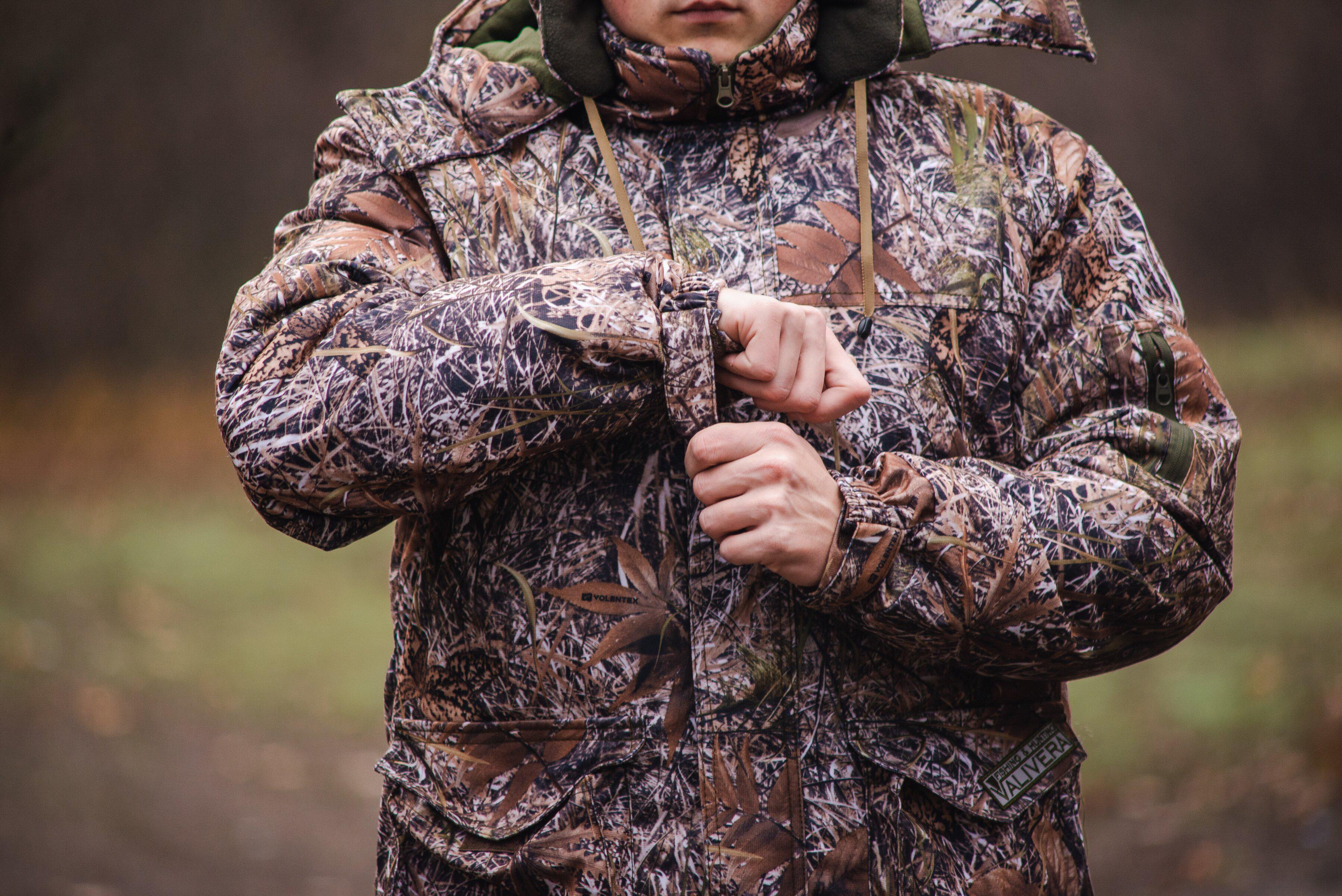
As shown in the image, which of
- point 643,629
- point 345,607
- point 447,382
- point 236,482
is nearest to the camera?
point 447,382

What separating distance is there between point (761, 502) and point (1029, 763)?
0.36 m

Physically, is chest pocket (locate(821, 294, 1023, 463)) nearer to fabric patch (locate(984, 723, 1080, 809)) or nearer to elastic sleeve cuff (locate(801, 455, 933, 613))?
elastic sleeve cuff (locate(801, 455, 933, 613))

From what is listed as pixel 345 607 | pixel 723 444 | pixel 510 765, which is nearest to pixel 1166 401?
pixel 723 444

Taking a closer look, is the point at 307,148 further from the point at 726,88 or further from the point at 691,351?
the point at 691,351

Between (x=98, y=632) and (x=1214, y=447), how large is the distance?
3.54 metres

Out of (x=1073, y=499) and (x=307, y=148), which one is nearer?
(x=1073, y=499)

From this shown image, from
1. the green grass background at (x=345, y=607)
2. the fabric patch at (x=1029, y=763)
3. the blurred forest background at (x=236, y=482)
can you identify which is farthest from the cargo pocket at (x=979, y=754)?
the green grass background at (x=345, y=607)

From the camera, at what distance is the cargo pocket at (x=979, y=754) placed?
3.14 ft

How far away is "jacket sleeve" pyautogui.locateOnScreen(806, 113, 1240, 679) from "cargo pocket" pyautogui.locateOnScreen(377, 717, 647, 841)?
217 millimetres

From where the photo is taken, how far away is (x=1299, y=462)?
365 cm

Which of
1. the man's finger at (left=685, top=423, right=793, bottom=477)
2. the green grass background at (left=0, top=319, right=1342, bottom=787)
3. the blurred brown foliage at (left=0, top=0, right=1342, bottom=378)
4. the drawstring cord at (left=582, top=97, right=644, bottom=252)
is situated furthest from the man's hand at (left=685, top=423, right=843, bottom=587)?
the blurred brown foliage at (left=0, top=0, right=1342, bottom=378)

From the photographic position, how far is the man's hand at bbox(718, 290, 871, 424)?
875 millimetres

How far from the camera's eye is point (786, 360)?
2.88ft

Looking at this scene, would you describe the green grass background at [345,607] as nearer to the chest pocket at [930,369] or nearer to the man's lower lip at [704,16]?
the chest pocket at [930,369]
